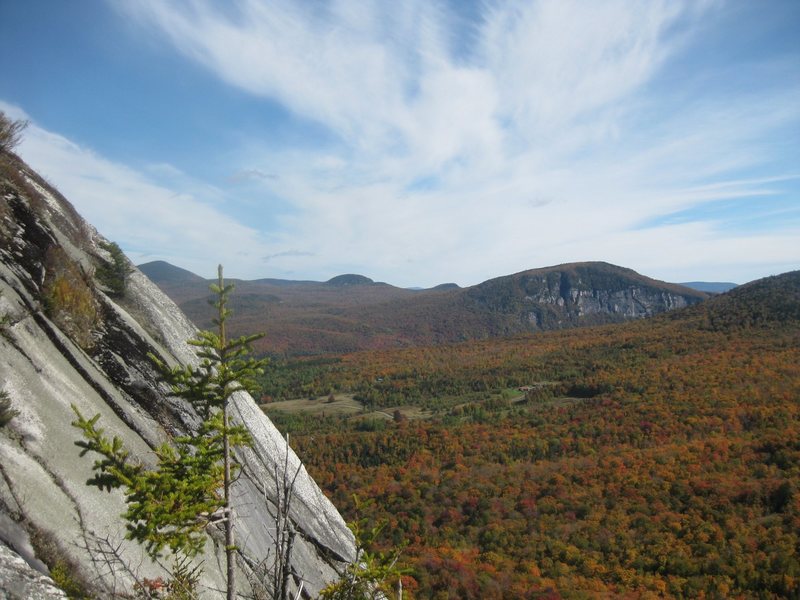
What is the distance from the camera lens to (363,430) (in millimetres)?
92688

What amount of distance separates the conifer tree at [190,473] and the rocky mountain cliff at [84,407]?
0.45 meters

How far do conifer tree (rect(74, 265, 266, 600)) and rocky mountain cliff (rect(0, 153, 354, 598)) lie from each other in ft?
1.46

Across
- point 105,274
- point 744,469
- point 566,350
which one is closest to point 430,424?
point 744,469

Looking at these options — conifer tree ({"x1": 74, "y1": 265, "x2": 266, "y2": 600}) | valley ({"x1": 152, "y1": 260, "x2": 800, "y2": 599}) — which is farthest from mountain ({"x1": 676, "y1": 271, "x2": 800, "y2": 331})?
conifer tree ({"x1": 74, "y1": 265, "x2": 266, "y2": 600})

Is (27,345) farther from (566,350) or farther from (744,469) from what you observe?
(566,350)

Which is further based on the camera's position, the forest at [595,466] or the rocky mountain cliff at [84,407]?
the forest at [595,466]

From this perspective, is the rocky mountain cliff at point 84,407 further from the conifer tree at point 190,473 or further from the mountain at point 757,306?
the mountain at point 757,306

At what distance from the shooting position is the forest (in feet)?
129

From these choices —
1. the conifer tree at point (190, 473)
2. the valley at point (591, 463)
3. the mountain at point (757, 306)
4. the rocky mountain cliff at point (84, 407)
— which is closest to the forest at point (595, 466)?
the valley at point (591, 463)

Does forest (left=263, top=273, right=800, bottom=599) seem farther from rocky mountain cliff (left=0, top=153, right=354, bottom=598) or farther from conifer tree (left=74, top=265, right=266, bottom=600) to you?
rocky mountain cliff (left=0, top=153, right=354, bottom=598)

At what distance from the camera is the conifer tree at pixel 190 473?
5199 mm

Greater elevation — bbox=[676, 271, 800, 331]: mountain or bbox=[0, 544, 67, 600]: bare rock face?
bbox=[676, 271, 800, 331]: mountain

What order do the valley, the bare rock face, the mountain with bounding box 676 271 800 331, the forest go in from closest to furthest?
the bare rock face < the forest < the valley < the mountain with bounding box 676 271 800 331

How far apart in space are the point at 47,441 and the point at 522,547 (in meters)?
48.0
